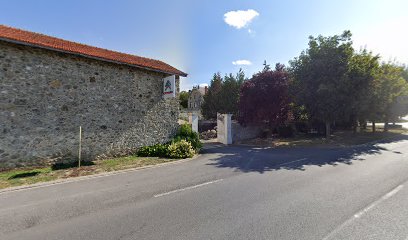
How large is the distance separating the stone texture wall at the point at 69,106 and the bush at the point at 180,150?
69.8 inches

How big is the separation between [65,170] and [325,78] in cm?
1778

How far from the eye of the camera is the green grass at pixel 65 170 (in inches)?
321

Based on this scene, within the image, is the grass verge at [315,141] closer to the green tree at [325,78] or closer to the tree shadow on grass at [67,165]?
the green tree at [325,78]

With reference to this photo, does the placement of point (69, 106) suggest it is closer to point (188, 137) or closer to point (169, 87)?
point (169, 87)

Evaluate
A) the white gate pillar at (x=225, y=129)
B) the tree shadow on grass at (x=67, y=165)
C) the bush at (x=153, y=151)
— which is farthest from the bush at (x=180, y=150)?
the white gate pillar at (x=225, y=129)

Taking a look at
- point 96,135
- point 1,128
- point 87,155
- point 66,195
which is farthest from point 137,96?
point 66,195

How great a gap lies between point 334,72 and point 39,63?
18614 mm

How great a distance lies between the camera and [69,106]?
432 inches

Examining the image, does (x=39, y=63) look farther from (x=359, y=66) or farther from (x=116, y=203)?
(x=359, y=66)

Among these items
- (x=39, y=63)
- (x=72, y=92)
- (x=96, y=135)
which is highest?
(x=39, y=63)

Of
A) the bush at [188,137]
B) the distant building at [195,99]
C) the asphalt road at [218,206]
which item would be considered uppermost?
the distant building at [195,99]

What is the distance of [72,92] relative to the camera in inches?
436

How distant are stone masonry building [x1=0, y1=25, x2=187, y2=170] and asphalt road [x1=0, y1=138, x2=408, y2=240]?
3.62 m

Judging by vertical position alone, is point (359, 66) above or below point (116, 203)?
above
